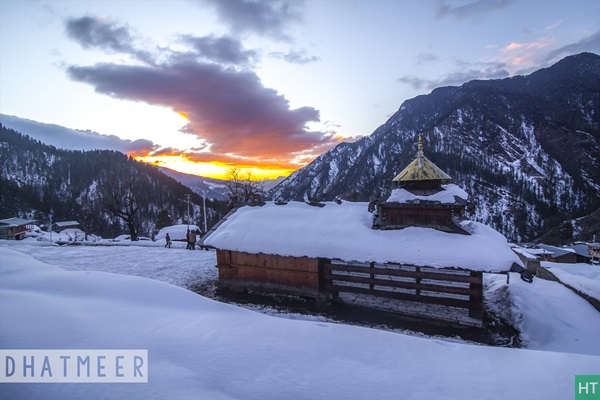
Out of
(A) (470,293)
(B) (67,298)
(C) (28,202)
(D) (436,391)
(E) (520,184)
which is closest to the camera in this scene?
(D) (436,391)

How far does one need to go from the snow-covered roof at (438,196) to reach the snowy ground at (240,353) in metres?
6.97

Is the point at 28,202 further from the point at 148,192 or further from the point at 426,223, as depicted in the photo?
the point at 426,223

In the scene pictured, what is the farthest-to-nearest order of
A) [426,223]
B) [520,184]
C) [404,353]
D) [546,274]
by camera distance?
[520,184]
[546,274]
[426,223]
[404,353]

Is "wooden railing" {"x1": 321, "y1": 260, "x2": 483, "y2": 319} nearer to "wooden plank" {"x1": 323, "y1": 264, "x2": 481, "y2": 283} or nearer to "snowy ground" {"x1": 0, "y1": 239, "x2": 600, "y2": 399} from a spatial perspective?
"wooden plank" {"x1": 323, "y1": 264, "x2": 481, "y2": 283}

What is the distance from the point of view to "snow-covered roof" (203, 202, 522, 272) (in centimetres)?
1031

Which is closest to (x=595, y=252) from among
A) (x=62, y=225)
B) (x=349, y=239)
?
(x=349, y=239)

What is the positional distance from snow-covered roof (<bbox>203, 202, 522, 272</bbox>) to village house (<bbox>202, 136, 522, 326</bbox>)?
39 mm

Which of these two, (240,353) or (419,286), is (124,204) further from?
(240,353)

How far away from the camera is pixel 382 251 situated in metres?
11.2

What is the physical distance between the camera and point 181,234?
48906 mm

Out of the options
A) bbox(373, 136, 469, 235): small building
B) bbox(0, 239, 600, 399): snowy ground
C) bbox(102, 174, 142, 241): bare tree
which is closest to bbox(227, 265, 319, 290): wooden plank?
bbox(373, 136, 469, 235): small building

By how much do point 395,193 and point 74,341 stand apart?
39.8ft

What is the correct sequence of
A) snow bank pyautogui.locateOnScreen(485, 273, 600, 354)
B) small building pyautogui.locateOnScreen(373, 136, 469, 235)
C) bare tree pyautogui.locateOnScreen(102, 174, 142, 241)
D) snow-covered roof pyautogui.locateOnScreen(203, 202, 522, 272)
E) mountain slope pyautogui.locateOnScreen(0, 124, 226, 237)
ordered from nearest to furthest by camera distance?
snow bank pyautogui.locateOnScreen(485, 273, 600, 354) → snow-covered roof pyautogui.locateOnScreen(203, 202, 522, 272) → small building pyautogui.locateOnScreen(373, 136, 469, 235) → bare tree pyautogui.locateOnScreen(102, 174, 142, 241) → mountain slope pyautogui.locateOnScreen(0, 124, 226, 237)

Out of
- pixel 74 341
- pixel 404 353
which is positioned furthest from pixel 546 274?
pixel 74 341
